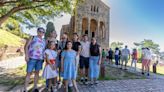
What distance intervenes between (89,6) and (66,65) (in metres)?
35.6

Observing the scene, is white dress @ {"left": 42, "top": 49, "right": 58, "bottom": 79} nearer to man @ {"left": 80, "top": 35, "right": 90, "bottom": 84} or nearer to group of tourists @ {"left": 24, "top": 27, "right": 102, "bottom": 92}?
group of tourists @ {"left": 24, "top": 27, "right": 102, "bottom": 92}

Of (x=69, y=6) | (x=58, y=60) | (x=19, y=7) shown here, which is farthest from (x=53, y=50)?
(x=19, y=7)

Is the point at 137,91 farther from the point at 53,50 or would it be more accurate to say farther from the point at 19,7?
the point at 19,7

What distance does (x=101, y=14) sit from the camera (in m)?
43.7

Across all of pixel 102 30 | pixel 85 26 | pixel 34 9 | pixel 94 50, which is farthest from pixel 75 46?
pixel 102 30

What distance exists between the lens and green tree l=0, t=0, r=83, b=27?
14034mm

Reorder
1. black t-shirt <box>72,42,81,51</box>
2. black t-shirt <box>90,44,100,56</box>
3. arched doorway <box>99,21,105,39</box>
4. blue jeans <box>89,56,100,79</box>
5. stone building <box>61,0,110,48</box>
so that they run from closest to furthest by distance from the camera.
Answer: black t-shirt <box>72,42,81,51</box>
black t-shirt <box>90,44,100,56</box>
blue jeans <box>89,56,100,79</box>
stone building <box>61,0,110,48</box>
arched doorway <box>99,21,105,39</box>

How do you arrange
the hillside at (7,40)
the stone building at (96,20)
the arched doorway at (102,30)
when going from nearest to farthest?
1. the hillside at (7,40)
2. the stone building at (96,20)
3. the arched doorway at (102,30)

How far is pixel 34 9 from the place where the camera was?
15.9m

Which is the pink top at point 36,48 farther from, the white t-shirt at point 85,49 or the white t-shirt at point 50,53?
the white t-shirt at point 85,49

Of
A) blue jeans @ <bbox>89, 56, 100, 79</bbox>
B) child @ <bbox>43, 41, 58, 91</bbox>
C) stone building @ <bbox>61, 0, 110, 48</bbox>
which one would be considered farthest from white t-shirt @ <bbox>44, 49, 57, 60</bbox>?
stone building @ <bbox>61, 0, 110, 48</bbox>

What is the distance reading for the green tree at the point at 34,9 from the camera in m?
14.0

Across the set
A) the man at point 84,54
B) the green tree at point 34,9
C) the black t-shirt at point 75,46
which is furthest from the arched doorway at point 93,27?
the black t-shirt at point 75,46

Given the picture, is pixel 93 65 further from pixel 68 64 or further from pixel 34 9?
pixel 34 9
